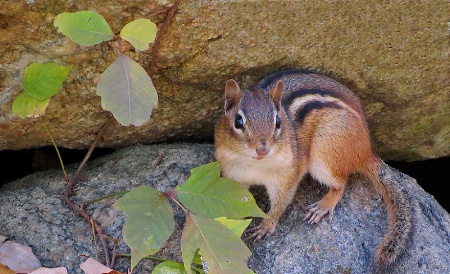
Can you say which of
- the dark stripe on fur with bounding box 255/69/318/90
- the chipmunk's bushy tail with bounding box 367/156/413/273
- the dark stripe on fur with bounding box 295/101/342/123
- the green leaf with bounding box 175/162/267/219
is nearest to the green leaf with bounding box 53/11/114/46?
the green leaf with bounding box 175/162/267/219

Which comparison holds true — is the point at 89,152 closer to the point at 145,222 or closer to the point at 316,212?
the point at 145,222

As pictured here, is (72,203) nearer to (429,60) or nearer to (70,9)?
(70,9)

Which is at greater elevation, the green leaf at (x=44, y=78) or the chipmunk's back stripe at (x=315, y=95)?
the green leaf at (x=44, y=78)

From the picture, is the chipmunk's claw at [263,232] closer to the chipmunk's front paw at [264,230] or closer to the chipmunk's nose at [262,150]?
the chipmunk's front paw at [264,230]

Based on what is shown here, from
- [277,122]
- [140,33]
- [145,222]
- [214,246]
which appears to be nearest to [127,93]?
[140,33]

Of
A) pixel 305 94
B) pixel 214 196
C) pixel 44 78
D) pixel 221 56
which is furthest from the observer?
pixel 305 94

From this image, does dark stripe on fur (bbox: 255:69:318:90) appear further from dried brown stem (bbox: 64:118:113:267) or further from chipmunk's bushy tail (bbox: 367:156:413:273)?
dried brown stem (bbox: 64:118:113:267)

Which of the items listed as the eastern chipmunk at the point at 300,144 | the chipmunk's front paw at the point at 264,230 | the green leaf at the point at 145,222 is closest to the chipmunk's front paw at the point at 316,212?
the eastern chipmunk at the point at 300,144
